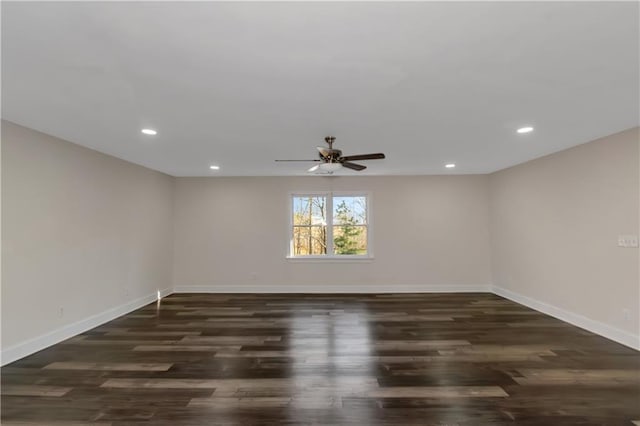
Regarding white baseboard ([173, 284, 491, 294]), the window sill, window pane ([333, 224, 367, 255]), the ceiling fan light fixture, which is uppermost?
the ceiling fan light fixture

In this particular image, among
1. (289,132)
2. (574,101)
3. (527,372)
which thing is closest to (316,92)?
(289,132)

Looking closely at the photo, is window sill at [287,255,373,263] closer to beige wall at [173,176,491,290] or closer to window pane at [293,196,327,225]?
beige wall at [173,176,491,290]

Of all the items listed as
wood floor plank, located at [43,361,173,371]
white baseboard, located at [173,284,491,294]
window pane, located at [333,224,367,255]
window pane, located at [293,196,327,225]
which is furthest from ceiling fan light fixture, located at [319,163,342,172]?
white baseboard, located at [173,284,491,294]

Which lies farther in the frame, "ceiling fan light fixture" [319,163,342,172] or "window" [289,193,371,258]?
"window" [289,193,371,258]

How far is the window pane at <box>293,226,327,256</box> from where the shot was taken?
6.60 m

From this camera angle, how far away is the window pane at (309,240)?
660cm

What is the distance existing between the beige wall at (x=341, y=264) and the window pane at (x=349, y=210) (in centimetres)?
26

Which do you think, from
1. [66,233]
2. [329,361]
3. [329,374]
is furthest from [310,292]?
[66,233]

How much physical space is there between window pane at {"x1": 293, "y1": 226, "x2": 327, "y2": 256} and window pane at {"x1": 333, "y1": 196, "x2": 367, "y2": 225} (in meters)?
0.40

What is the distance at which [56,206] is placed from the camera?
3688mm

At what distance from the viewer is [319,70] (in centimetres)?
208

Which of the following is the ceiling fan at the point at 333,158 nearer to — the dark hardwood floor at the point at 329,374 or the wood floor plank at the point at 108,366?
the dark hardwood floor at the point at 329,374

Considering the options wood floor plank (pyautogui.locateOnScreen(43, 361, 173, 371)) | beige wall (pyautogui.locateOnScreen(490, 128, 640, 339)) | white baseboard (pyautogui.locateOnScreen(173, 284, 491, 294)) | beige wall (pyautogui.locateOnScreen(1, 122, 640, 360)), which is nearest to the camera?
wood floor plank (pyautogui.locateOnScreen(43, 361, 173, 371))

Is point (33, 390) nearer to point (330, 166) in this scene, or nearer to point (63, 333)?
point (63, 333)
